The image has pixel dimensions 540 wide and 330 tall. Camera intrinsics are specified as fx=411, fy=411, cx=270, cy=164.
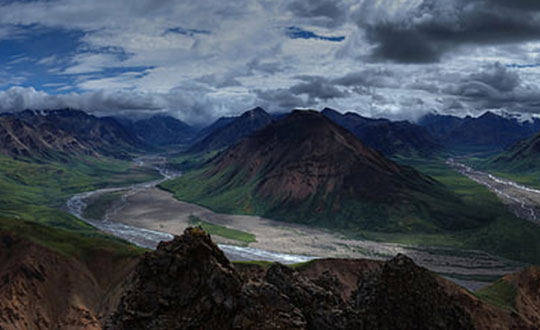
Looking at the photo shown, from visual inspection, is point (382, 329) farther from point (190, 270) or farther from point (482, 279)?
point (482, 279)

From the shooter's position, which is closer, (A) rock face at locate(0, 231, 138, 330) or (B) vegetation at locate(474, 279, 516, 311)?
(A) rock face at locate(0, 231, 138, 330)

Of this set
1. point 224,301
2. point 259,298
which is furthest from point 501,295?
point 224,301

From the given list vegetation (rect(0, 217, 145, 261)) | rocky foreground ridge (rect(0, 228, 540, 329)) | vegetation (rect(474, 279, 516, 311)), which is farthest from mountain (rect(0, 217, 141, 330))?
vegetation (rect(474, 279, 516, 311))

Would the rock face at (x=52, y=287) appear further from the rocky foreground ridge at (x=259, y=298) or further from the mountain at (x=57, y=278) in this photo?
the rocky foreground ridge at (x=259, y=298)

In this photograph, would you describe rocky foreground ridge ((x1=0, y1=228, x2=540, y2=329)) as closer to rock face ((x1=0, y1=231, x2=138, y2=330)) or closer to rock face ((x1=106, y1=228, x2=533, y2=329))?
rock face ((x1=106, y1=228, x2=533, y2=329))

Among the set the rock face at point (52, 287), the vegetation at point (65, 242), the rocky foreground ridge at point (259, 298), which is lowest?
the rock face at point (52, 287)

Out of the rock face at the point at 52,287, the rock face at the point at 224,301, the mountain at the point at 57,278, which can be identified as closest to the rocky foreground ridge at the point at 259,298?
the rock face at the point at 224,301

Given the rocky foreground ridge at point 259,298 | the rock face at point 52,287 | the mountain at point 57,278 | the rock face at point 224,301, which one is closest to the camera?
the rock face at point 224,301

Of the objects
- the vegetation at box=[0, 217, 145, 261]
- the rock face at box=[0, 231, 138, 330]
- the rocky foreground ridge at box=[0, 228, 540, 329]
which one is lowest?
the rock face at box=[0, 231, 138, 330]

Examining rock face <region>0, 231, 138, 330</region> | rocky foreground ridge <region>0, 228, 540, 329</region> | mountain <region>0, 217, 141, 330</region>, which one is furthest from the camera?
mountain <region>0, 217, 141, 330</region>
